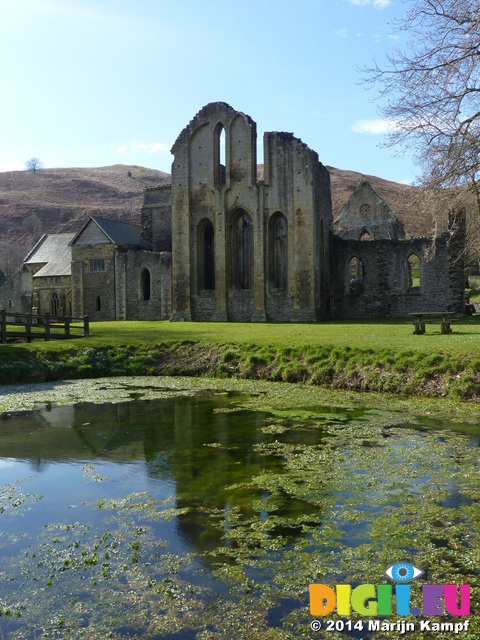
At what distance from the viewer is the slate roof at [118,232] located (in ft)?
144

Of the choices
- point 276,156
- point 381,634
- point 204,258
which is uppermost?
point 276,156

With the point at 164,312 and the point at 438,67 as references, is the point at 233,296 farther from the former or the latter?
the point at 438,67

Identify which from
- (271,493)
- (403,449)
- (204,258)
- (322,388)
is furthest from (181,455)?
(204,258)

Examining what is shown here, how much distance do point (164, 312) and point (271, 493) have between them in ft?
107

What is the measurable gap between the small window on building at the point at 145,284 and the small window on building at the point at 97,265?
12.1 feet

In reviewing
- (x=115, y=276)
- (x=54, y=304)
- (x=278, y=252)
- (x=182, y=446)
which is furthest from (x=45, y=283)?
(x=182, y=446)

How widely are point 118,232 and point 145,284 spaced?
6157 mm

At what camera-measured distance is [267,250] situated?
3512cm

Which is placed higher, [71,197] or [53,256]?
[71,197]

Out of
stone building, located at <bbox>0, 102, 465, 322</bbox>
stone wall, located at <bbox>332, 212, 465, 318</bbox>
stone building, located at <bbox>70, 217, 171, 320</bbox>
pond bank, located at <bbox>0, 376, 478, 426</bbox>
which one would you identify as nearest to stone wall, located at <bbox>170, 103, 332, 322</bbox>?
stone building, located at <bbox>0, 102, 465, 322</bbox>

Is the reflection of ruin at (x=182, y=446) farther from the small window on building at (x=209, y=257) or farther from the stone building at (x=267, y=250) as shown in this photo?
the small window on building at (x=209, y=257)

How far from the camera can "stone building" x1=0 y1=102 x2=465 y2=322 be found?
112 ft

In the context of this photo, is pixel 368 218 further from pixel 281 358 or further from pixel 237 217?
pixel 281 358

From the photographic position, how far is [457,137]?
1266 cm
